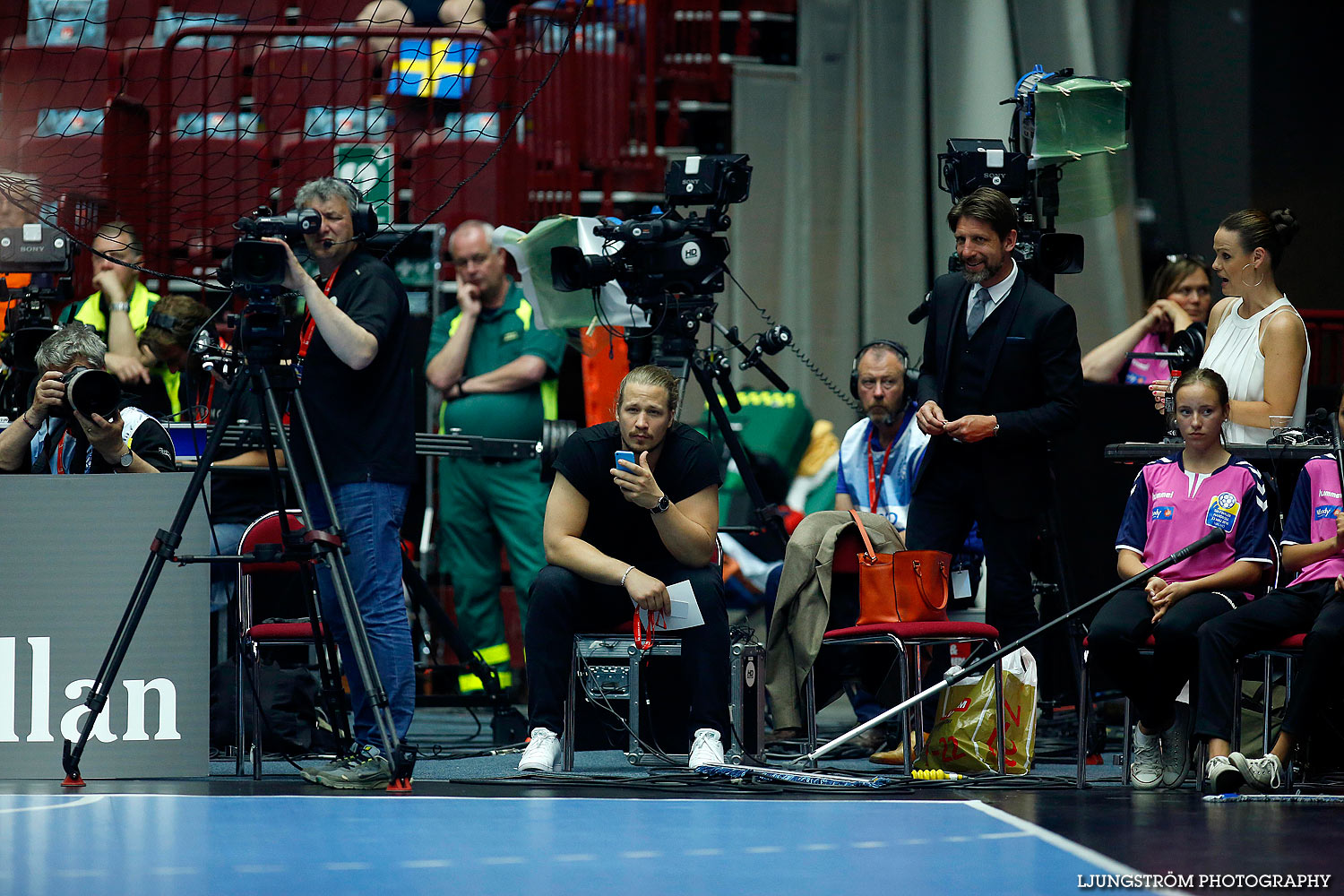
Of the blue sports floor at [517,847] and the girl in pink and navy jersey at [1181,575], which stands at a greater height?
the girl in pink and navy jersey at [1181,575]

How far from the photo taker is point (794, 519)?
21.4 ft

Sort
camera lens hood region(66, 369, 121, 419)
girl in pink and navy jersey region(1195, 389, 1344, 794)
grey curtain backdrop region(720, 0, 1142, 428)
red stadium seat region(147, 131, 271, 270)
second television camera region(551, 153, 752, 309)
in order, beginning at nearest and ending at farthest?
girl in pink and navy jersey region(1195, 389, 1344, 794) → camera lens hood region(66, 369, 121, 419) → second television camera region(551, 153, 752, 309) → red stadium seat region(147, 131, 271, 270) → grey curtain backdrop region(720, 0, 1142, 428)

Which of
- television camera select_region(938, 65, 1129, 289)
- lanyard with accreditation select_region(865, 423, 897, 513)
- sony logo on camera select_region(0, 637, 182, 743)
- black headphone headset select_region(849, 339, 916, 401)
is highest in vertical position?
television camera select_region(938, 65, 1129, 289)

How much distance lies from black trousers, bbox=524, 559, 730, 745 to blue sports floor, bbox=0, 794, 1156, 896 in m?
0.66

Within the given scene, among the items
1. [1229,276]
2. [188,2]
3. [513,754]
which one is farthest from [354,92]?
[1229,276]

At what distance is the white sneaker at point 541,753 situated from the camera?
4379 millimetres

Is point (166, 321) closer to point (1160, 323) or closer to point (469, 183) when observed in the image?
point (469, 183)

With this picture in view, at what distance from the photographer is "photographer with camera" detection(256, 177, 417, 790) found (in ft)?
14.4

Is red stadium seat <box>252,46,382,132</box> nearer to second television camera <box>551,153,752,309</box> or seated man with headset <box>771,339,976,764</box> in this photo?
second television camera <box>551,153,752,309</box>

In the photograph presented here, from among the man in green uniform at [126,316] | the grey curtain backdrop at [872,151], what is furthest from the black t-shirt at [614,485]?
the grey curtain backdrop at [872,151]

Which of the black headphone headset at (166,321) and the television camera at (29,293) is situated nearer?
the television camera at (29,293)

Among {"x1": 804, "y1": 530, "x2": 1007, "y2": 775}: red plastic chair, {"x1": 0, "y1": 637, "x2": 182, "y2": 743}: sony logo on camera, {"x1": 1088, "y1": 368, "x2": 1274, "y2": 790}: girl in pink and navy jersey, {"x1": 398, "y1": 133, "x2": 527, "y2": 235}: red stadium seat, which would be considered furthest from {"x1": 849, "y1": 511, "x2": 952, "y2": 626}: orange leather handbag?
{"x1": 398, "y1": 133, "x2": 527, "y2": 235}: red stadium seat

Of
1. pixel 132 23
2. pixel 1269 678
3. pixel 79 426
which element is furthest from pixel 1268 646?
pixel 132 23

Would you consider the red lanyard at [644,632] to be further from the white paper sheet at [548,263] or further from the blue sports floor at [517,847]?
the white paper sheet at [548,263]
